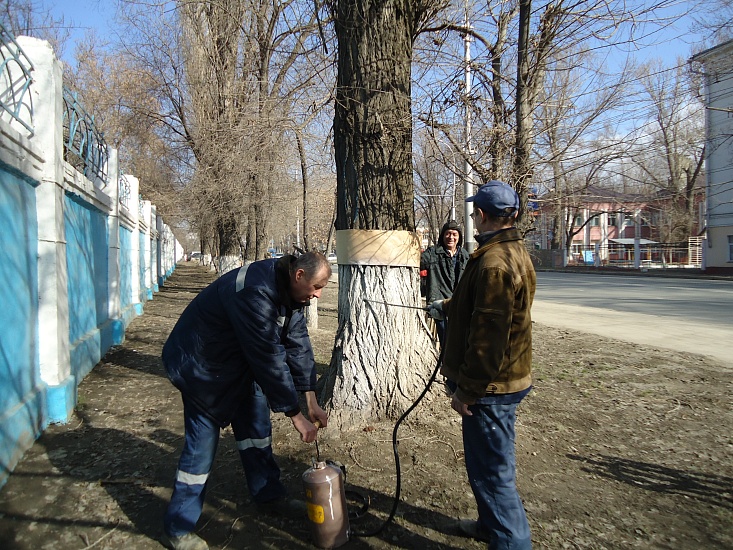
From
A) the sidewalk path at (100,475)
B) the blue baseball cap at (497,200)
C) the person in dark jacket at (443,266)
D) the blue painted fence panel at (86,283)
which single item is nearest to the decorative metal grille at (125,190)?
the blue painted fence panel at (86,283)

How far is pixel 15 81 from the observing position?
14.0ft

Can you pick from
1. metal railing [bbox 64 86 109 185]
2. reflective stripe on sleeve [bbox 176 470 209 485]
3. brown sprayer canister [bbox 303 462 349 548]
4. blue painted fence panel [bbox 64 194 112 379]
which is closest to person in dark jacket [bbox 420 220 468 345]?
brown sprayer canister [bbox 303 462 349 548]

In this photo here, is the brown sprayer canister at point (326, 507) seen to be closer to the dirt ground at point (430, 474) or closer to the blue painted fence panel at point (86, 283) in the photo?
the dirt ground at point (430, 474)

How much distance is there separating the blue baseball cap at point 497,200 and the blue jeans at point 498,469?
86 centimetres

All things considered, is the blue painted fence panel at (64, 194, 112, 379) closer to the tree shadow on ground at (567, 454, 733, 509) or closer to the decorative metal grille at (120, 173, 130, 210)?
the decorative metal grille at (120, 173, 130, 210)

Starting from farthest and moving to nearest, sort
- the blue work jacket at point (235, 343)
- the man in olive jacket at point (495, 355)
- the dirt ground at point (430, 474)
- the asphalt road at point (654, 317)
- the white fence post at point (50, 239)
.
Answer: the asphalt road at point (654, 317) → the white fence post at point (50, 239) → the dirt ground at point (430, 474) → the blue work jacket at point (235, 343) → the man in olive jacket at point (495, 355)

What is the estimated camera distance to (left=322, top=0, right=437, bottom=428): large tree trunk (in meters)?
4.04

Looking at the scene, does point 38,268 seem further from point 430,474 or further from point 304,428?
point 430,474

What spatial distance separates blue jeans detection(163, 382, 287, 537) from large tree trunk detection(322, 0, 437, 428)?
1.06m

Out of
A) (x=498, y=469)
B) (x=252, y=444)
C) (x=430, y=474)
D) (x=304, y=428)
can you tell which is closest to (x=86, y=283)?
(x=252, y=444)

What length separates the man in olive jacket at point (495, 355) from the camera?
2230 mm

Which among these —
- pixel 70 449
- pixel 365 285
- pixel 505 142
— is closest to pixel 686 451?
pixel 365 285

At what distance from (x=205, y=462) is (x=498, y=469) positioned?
1.49 meters

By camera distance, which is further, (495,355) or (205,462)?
(205,462)
